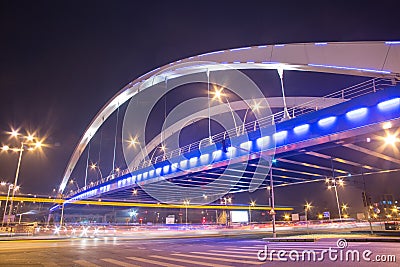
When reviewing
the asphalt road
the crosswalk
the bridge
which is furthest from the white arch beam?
the crosswalk

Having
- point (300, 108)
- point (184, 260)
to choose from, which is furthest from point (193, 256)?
point (300, 108)

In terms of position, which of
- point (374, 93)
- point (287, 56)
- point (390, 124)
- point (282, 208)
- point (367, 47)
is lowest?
point (282, 208)

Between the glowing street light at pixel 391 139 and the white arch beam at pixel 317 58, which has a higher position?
the white arch beam at pixel 317 58

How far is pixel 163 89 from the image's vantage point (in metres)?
57.2

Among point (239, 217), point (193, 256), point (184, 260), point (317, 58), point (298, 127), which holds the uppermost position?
point (317, 58)

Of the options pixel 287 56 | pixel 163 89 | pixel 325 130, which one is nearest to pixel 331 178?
pixel 287 56

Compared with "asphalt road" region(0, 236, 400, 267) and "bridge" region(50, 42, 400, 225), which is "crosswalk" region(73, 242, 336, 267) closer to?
"asphalt road" region(0, 236, 400, 267)

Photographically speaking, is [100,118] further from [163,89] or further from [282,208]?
[282,208]

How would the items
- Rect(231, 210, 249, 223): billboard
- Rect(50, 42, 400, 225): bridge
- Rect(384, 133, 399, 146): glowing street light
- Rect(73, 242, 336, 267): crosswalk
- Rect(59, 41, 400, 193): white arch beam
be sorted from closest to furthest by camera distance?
Rect(73, 242, 336, 267): crosswalk, Rect(50, 42, 400, 225): bridge, Rect(384, 133, 399, 146): glowing street light, Rect(59, 41, 400, 193): white arch beam, Rect(231, 210, 249, 223): billboard

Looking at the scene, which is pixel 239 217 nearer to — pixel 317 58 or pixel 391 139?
pixel 317 58

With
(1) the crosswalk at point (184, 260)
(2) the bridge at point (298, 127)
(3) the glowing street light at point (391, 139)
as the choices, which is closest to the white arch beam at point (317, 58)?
(2) the bridge at point (298, 127)

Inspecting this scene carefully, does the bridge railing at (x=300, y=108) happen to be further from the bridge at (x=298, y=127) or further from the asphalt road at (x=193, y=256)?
the asphalt road at (x=193, y=256)

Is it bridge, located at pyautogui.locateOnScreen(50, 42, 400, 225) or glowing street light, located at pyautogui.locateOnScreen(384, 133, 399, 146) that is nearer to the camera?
bridge, located at pyautogui.locateOnScreen(50, 42, 400, 225)

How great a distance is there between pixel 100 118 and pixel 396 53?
6116 cm
